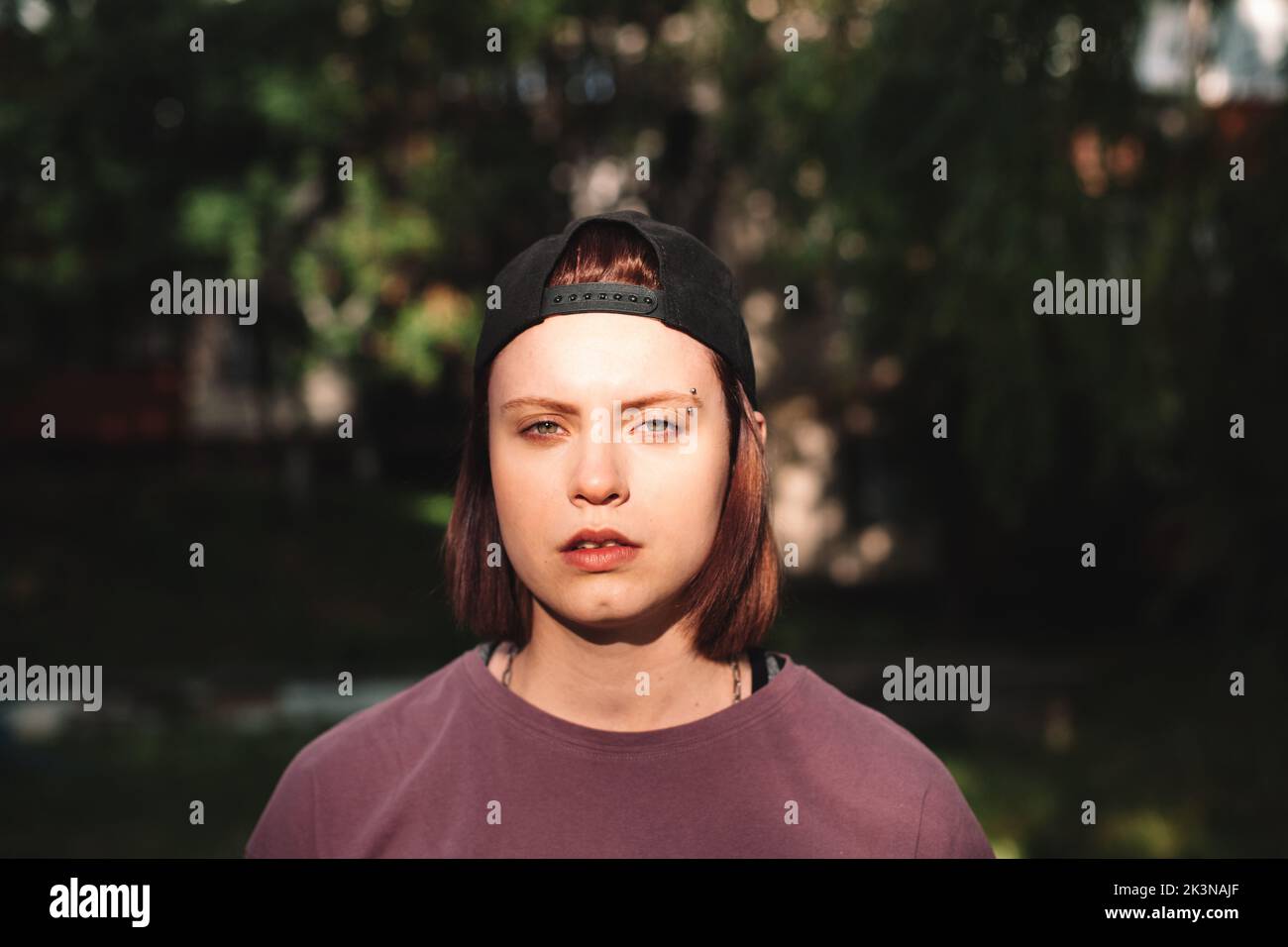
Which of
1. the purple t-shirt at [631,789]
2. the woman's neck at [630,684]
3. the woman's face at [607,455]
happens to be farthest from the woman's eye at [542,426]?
the purple t-shirt at [631,789]

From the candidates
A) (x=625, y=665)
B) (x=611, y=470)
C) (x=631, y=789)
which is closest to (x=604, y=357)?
(x=611, y=470)

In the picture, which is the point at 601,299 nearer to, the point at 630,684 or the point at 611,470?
the point at 611,470

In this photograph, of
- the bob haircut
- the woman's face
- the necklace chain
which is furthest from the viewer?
the necklace chain

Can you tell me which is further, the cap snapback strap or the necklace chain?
the necklace chain

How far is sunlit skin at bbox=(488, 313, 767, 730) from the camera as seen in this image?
2.07 meters

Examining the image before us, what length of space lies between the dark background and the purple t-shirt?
2.00 ft

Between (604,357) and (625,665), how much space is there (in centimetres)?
57

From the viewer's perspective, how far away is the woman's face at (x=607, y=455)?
2.07m

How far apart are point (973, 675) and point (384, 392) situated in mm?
10884

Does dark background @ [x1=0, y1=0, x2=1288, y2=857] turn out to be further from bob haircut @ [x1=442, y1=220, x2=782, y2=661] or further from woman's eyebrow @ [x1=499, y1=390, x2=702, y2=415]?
woman's eyebrow @ [x1=499, y1=390, x2=702, y2=415]

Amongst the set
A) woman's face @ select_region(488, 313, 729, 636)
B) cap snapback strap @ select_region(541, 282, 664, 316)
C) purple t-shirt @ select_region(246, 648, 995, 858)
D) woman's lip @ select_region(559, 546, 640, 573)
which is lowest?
purple t-shirt @ select_region(246, 648, 995, 858)

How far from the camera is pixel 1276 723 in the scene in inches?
319

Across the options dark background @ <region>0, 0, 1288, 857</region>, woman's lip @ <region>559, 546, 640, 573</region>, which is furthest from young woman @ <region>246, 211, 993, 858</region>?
dark background @ <region>0, 0, 1288, 857</region>

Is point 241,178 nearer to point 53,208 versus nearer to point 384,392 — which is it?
point 53,208
